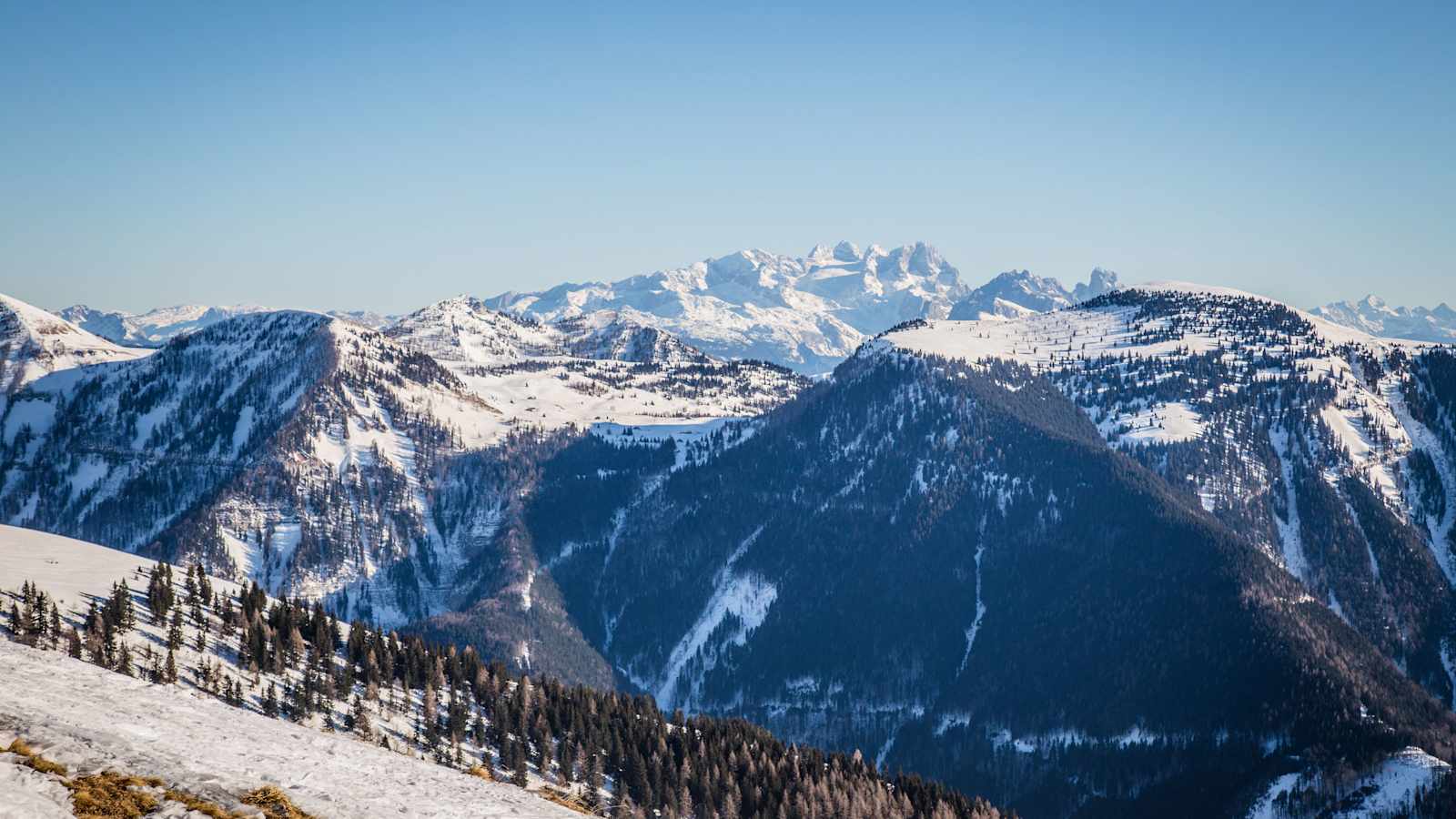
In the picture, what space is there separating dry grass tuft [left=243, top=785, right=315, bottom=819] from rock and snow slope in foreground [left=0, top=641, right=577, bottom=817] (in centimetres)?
129

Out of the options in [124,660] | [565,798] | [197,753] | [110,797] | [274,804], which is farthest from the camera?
[565,798]

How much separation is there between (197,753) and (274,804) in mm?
12706

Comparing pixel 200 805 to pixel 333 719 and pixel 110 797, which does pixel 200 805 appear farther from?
pixel 333 719

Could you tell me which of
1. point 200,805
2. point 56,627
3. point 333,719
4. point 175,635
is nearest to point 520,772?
point 333,719

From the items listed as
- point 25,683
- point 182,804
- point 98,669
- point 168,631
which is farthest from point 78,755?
point 168,631

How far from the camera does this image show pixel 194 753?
93938 mm

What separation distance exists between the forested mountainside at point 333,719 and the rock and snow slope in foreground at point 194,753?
309 millimetres

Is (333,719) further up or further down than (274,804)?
further down

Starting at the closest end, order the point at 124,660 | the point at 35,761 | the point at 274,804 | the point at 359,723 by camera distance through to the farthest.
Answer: the point at 35,761, the point at 274,804, the point at 124,660, the point at 359,723

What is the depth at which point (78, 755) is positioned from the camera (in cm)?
8569

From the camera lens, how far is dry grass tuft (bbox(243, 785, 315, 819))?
84875mm

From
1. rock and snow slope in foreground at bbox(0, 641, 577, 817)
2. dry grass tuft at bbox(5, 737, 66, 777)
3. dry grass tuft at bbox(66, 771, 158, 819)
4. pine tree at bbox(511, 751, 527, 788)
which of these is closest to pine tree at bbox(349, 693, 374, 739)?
pine tree at bbox(511, 751, 527, 788)

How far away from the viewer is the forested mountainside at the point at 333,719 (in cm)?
9781

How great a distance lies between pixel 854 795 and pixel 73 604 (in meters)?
112
